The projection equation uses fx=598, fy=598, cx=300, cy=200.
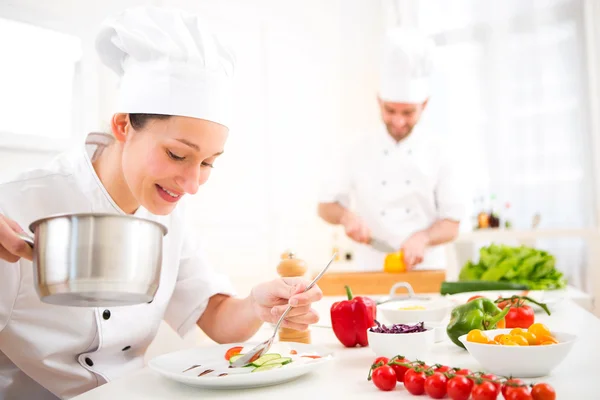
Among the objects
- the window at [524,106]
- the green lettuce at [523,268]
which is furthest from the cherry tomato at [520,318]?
the window at [524,106]

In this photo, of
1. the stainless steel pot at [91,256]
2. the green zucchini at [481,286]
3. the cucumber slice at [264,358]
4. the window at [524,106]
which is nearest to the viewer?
the stainless steel pot at [91,256]

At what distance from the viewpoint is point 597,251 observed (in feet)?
10.7

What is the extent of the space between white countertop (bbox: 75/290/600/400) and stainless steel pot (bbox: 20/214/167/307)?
0.21 metres

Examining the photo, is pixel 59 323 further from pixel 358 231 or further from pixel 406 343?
pixel 358 231

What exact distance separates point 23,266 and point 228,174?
2.93 metres

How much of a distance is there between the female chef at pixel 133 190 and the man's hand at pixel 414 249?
1.53 metres

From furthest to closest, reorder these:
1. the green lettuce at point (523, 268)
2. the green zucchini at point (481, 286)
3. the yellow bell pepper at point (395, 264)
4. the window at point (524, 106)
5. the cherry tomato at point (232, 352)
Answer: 1. the window at point (524, 106)
2. the yellow bell pepper at point (395, 264)
3. the green lettuce at point (523, 268)
4. the green zucchini at point (481, 286)
5. the cherry tomato at point (232, 352)

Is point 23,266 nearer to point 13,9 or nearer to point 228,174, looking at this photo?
point 13,9

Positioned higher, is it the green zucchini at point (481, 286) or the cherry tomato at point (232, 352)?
the cherry tomato at point (232, 352)

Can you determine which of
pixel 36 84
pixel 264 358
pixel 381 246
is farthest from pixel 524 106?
pixel 264 358

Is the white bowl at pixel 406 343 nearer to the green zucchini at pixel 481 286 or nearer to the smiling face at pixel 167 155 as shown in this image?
the smiling face at pixel 167 155

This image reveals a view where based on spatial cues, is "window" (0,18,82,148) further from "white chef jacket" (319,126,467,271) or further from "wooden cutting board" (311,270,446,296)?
"white chef jacket" (319,126,467,271)

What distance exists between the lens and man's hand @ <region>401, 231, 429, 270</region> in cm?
306

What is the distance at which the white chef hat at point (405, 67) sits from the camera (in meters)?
3.79
